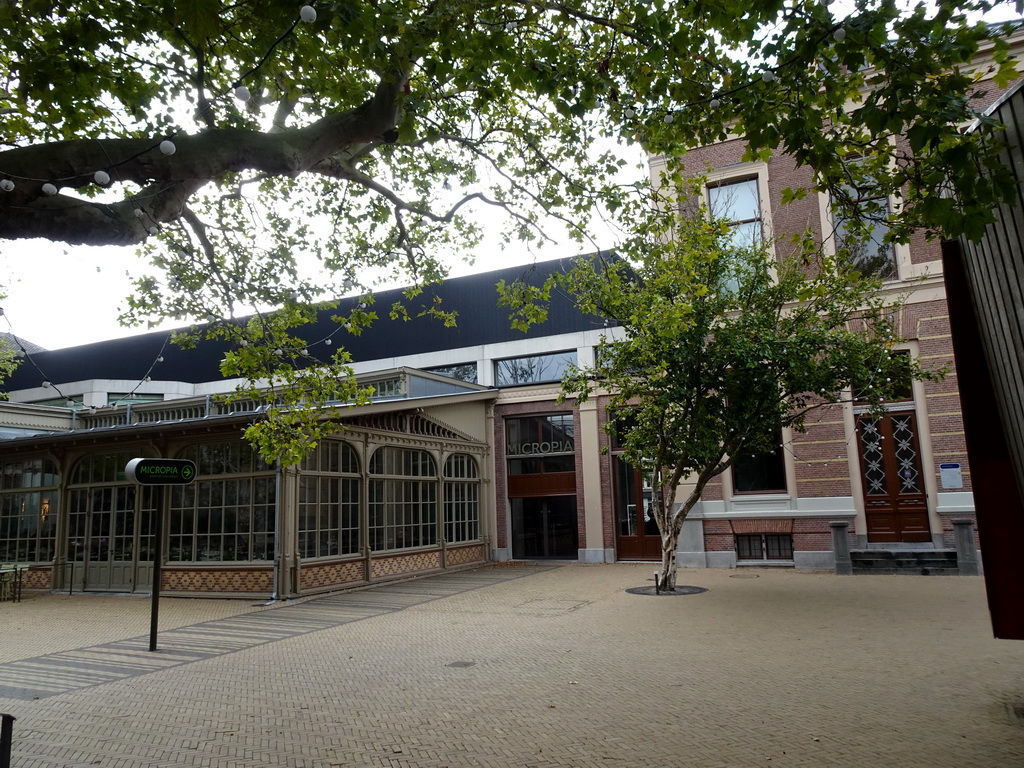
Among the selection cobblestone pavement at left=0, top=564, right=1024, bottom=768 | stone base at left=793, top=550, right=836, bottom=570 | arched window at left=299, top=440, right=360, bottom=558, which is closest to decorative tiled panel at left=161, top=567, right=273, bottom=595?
arched window at left=299, top=440, right=360, bottom=558

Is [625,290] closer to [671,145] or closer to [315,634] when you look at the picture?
[671,145]

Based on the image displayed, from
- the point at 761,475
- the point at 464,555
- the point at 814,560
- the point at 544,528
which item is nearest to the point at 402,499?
the point at 464,555

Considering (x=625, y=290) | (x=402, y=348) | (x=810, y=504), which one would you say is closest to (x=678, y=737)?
(x=625, y=290)

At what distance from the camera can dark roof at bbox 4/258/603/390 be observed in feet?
71.6

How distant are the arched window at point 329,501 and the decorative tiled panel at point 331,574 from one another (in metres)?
0.23

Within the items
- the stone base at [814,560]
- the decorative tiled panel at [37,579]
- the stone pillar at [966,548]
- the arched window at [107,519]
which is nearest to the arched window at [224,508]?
the arched window at [107,519]

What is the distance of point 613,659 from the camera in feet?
26.7

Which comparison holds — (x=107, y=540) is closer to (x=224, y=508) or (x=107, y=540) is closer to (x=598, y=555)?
(x=224, y=508)

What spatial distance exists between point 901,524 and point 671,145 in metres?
12.9

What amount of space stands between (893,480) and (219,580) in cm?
1440

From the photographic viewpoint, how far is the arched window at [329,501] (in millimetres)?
14023

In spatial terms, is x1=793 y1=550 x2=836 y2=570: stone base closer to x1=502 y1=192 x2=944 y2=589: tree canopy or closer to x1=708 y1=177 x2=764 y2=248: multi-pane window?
x1=502 y1=192 x2=944 y2=589: tree canopy

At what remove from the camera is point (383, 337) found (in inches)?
965

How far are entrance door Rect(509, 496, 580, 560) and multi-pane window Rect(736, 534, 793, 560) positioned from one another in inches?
186
